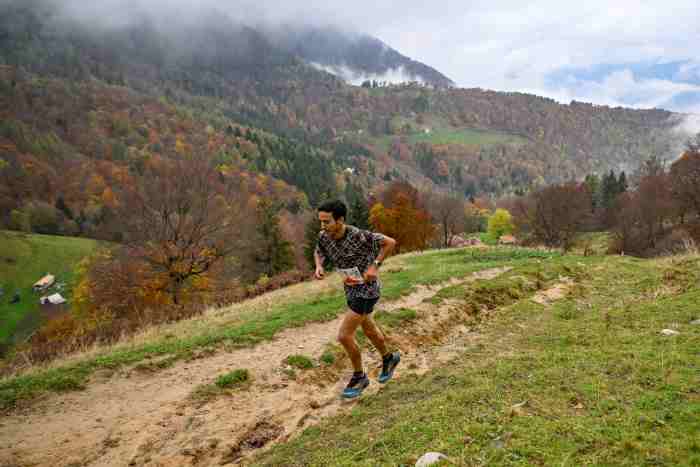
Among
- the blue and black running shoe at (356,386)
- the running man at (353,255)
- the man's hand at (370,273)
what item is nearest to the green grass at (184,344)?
the blue and black running shoe at (356,386)

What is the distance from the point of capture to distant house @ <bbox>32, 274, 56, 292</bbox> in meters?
82.1

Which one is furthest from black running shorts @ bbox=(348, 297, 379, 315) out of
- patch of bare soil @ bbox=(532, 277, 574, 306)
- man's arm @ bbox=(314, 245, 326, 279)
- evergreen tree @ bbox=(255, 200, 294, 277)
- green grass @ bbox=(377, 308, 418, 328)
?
evergreen tree @ bbox=(255, 200, 294, 277)

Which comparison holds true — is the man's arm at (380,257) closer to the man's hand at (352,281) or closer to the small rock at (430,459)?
the man's hand at (352,281)

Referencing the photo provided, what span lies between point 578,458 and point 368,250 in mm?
3435

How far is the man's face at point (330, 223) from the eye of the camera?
555 centimetres

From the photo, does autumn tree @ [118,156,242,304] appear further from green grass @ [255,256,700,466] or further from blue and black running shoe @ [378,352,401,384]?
green grass @ [255,256,700,466]

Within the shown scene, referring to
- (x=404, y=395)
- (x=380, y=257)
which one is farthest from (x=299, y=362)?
(x=380, y=257)

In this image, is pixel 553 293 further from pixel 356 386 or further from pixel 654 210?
pixel 654 210

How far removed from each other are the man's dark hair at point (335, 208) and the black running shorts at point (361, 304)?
1241mm

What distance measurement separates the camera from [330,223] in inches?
219

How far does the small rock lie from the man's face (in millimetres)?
3037

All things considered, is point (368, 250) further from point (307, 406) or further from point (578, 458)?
point (578, 458)

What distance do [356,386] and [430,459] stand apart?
283cm

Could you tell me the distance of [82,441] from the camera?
18.2 ft
